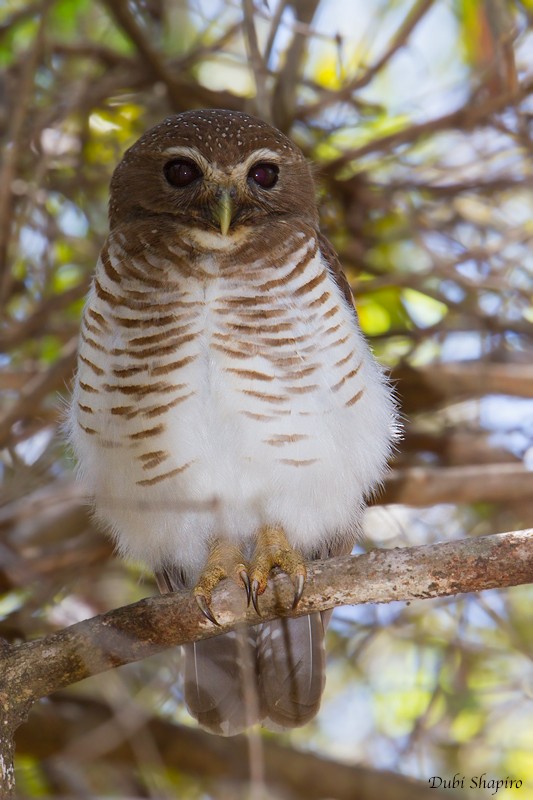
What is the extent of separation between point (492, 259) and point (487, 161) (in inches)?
16.3

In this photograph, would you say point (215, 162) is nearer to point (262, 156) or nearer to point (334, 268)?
point (262, 156)

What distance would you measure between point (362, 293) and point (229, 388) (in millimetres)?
1596

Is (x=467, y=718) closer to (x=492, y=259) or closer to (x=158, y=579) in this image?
(x=158, y=579)

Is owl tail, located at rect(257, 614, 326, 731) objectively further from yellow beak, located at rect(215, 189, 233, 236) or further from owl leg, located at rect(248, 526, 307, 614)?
yellow beak, located at rect(215, 189, 233, 236)

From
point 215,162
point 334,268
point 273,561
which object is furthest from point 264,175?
point 273,561

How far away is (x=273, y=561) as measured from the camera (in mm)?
2645

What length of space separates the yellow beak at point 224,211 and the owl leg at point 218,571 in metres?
0.81

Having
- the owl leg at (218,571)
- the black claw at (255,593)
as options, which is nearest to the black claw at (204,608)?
the owl leg at (218,571)

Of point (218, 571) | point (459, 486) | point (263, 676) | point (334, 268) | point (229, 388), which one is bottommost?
point (263, 676)

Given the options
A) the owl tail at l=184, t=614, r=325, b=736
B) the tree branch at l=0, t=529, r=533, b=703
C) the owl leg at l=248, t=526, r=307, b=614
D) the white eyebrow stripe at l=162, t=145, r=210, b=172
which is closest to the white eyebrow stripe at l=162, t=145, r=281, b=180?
the white eyebrow stripe at l=162, t=145, r=210, b=172

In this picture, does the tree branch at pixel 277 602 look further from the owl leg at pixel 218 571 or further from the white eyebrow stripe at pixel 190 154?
the white eyebrow stripe at pixel 190 154

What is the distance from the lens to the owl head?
107 inches

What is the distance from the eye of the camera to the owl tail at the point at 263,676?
9.40ft

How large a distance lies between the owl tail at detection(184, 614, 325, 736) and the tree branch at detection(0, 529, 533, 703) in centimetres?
46
